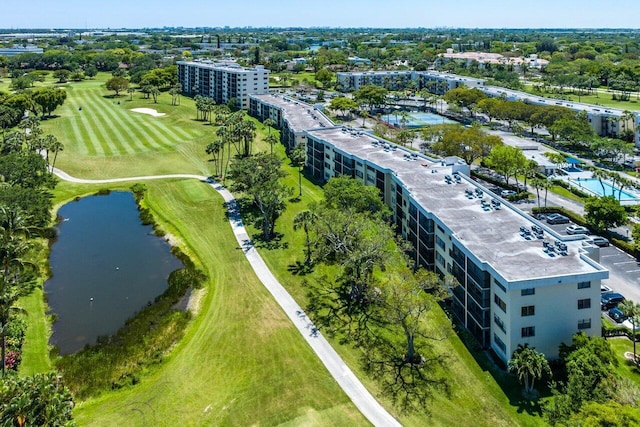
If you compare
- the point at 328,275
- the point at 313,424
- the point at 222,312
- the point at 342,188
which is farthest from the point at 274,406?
the point at 342,188

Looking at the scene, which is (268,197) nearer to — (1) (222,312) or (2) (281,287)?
(2) (281,287)

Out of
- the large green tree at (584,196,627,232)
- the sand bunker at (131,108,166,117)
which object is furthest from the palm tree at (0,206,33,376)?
the sand bunker at (131,108,166,117)

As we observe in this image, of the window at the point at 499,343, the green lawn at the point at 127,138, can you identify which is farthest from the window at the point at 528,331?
the green lawn at the point at 127,138

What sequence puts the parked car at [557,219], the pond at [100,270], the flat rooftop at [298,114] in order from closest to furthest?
the pond at [100,270]
the parked car at [557,219]
the flat rooftop at [298,114]

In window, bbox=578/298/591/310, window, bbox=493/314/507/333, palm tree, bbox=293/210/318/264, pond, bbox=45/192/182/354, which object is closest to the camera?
window, bbox=578/298/591/310

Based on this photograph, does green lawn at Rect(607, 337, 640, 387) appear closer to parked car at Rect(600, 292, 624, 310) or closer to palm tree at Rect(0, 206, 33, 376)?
parked car at Rect(600, 292, 624, 310)

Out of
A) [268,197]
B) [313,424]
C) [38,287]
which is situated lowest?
[313,424]

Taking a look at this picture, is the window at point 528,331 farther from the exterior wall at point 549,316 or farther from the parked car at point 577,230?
the parked car at point 577,230
